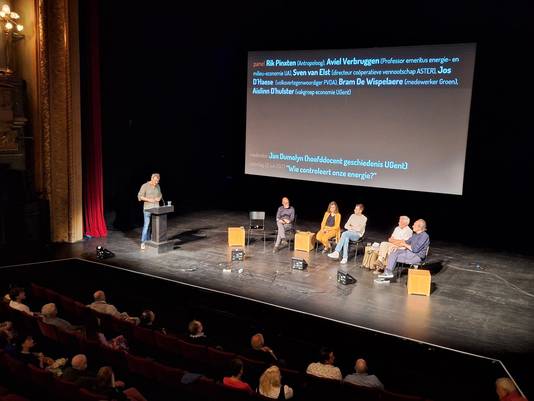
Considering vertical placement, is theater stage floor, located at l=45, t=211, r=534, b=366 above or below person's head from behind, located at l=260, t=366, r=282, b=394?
below

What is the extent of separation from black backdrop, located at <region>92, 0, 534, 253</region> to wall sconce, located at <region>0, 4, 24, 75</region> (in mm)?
1096

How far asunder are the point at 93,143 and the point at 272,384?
22.1 feet

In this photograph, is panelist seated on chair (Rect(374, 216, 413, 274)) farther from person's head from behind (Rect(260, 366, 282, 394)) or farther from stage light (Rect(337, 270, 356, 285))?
person's head from behind (Rect(260, 366, 282, 394))

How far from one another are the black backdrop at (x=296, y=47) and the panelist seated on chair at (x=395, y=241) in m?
3.10

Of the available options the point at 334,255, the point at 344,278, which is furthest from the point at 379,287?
the point at 334,255

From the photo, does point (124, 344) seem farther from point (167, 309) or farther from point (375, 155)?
point (375, 155)

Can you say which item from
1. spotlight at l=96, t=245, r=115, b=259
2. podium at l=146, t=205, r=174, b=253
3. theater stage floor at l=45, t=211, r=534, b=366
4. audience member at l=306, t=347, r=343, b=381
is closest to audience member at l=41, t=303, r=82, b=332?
audience member at l=306, t=347, r=343, b=381

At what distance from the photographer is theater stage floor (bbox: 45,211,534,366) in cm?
568

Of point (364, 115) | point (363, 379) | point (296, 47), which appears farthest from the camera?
point (296, 47)

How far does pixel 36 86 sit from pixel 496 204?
887cm

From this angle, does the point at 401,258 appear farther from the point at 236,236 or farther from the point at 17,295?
the point at 17,295

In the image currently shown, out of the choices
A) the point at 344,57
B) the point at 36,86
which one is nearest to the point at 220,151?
the point at 344,57

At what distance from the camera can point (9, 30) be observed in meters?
8.00

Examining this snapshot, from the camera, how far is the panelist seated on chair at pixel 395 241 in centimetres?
739
